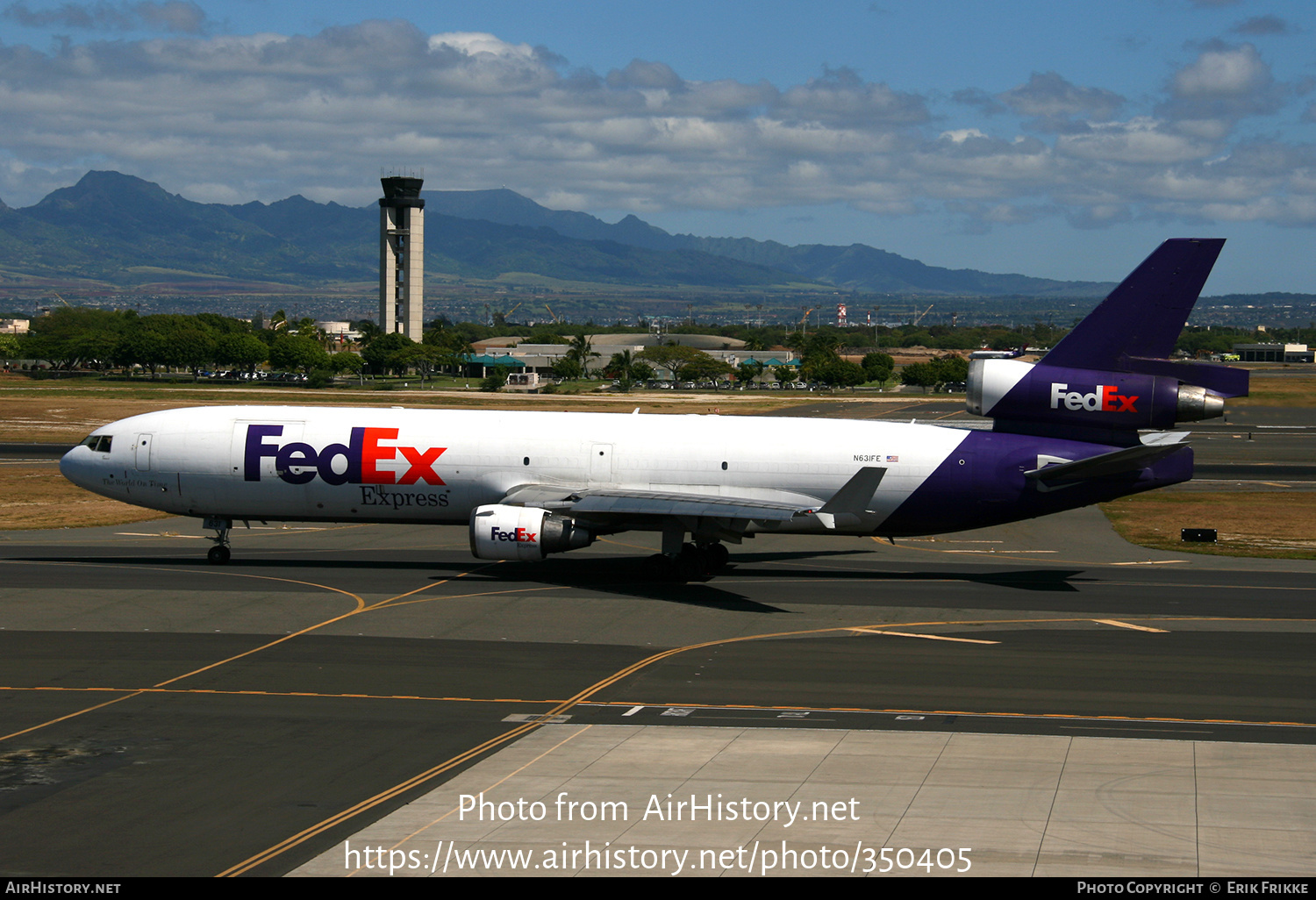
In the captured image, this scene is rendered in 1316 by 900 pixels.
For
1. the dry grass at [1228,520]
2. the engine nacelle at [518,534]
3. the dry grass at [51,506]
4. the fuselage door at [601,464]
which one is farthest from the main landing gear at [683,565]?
the dry grass at [51,506]

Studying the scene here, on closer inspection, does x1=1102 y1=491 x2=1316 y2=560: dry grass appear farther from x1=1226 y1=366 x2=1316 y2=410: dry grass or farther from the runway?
x1=1226 y1=366 x2=1316 y2=410: dry grass

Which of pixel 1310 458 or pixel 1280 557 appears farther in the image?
pixel 1310 458

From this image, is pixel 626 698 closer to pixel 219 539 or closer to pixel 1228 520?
pixel 219 539

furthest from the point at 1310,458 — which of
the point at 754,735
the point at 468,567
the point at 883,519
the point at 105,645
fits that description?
the point at 105,645

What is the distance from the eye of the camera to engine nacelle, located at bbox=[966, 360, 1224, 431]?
133 ft

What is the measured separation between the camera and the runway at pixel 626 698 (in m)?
19.1

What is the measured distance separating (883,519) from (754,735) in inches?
758

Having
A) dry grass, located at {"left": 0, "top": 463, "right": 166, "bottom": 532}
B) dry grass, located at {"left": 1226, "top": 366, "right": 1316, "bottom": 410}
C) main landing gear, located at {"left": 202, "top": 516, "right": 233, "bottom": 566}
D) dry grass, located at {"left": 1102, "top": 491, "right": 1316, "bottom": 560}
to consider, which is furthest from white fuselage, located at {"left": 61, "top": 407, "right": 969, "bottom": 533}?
dry grass, located at {"left": 1226, "top": 366, "right": 1316, "bottom": 410}

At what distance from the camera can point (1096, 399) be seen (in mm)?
41375

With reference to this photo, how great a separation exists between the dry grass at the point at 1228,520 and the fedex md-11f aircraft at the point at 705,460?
40.2ft

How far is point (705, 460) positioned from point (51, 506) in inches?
1519

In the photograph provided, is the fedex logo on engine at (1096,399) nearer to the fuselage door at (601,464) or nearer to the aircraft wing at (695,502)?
the aircraft wing at (695,502)

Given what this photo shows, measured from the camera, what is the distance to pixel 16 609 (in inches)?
1383
